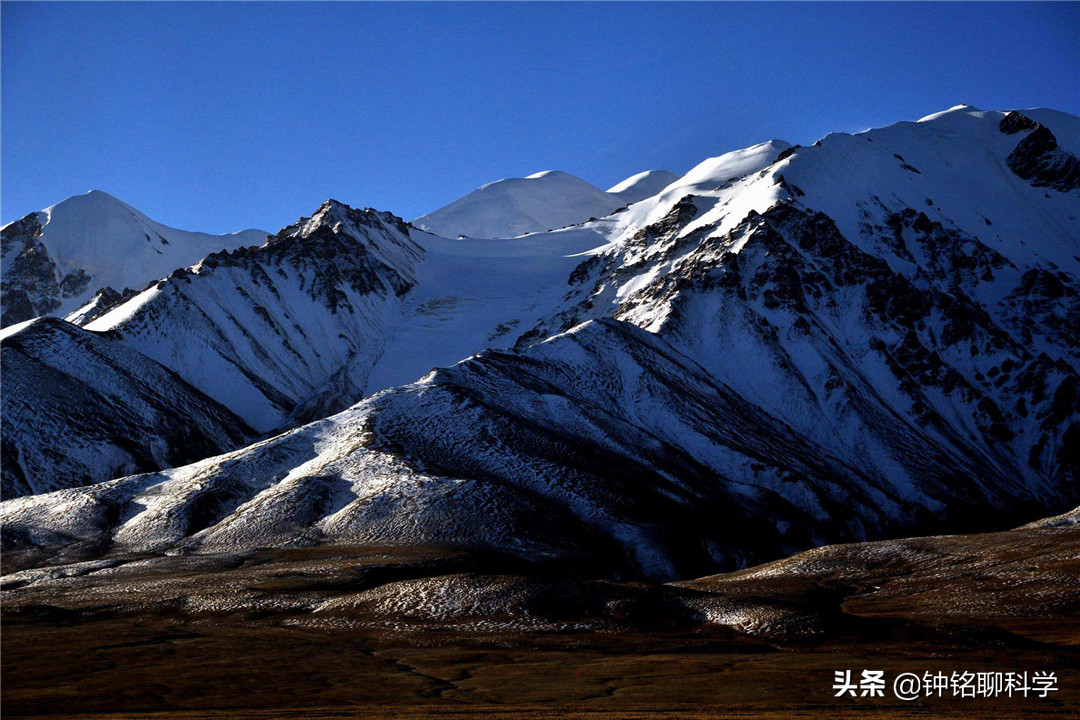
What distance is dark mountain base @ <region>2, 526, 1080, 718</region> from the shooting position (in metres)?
51.3

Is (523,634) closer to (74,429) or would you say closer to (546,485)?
(546,485)

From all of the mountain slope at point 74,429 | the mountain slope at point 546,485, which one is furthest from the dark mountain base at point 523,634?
the mountain slope at point 74,429

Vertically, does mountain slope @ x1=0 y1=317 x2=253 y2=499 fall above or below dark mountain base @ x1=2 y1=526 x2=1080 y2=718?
A: above

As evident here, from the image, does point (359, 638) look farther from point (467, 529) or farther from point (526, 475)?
point (526, 475)

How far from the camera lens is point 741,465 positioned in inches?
6585

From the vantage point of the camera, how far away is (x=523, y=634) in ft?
252

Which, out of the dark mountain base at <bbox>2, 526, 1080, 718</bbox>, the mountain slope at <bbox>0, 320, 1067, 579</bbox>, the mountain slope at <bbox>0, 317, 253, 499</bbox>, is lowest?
the dark mountain base at <bbox>2, 526, 1080, 718</bbox>

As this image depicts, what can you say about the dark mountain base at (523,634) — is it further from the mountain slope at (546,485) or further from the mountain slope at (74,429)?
the mountain slope at (74,429)

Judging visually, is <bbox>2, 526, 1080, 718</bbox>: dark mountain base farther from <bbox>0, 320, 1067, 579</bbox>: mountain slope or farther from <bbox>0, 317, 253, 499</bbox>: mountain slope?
<bbox>0, 317, 253, 499</bbox>: mountain slope

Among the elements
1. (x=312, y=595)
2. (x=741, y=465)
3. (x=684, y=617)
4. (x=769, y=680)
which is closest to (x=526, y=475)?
(x=741, y=465)

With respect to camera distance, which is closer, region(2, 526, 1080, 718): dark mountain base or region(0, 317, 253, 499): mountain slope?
region(2, 526, 1080, 718): dark mountain base

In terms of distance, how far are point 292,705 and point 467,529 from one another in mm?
74024

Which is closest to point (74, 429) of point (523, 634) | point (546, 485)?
point (546, 485)

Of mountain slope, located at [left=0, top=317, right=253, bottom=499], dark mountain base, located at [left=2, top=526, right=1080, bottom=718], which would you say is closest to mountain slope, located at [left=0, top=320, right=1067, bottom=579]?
dark mountain base, located at [left=2, top=526, right=1080, bottom=718]
